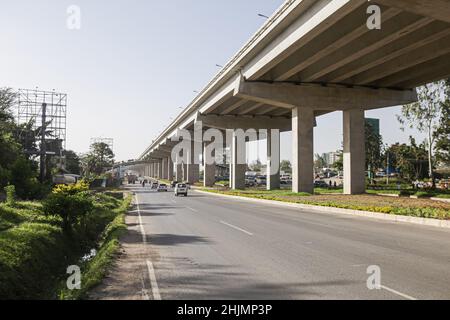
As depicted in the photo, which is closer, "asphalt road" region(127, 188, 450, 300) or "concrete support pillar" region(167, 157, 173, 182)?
"asphalt road" region(127, 188, 450, 300)

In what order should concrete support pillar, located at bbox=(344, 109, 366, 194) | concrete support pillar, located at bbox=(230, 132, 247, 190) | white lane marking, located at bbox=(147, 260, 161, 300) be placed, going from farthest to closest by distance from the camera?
concrete support pillar, located at bbox=(230, 132, 247, 190)
concrete support pillar, located at bbox=(344, 109, 366, 194)
white lane marking, located at bbox=(147, 260, 161, 300)

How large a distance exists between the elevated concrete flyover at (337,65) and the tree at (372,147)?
3712 centimetres

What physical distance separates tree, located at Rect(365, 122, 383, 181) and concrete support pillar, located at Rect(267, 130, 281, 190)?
25070 millimetres

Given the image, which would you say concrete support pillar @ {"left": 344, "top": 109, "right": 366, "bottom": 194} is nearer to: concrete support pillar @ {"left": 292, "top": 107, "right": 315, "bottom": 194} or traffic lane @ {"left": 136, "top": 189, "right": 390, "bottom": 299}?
concrete support pillar @ {"left": 292, "top": 107, "right": 315, "bottom": 194}

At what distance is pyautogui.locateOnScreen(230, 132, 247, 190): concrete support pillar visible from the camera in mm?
59531

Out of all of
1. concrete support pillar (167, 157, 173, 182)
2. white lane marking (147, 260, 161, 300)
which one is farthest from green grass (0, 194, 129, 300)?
concrete support pillar (167, 157, 173, 182)

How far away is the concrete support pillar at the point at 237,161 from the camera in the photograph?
59.5 meters

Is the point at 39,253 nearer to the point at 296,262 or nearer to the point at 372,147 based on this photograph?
the point at 296,262

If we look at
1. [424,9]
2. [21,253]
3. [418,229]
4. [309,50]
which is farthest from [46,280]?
[309,50]

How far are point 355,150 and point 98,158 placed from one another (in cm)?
10814

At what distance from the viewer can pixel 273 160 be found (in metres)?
57.8

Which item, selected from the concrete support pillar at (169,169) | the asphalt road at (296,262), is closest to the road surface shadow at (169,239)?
the asphalt road at (296,262)

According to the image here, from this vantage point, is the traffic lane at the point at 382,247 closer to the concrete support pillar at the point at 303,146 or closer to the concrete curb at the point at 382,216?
the concrete curb at the point at 382,216
